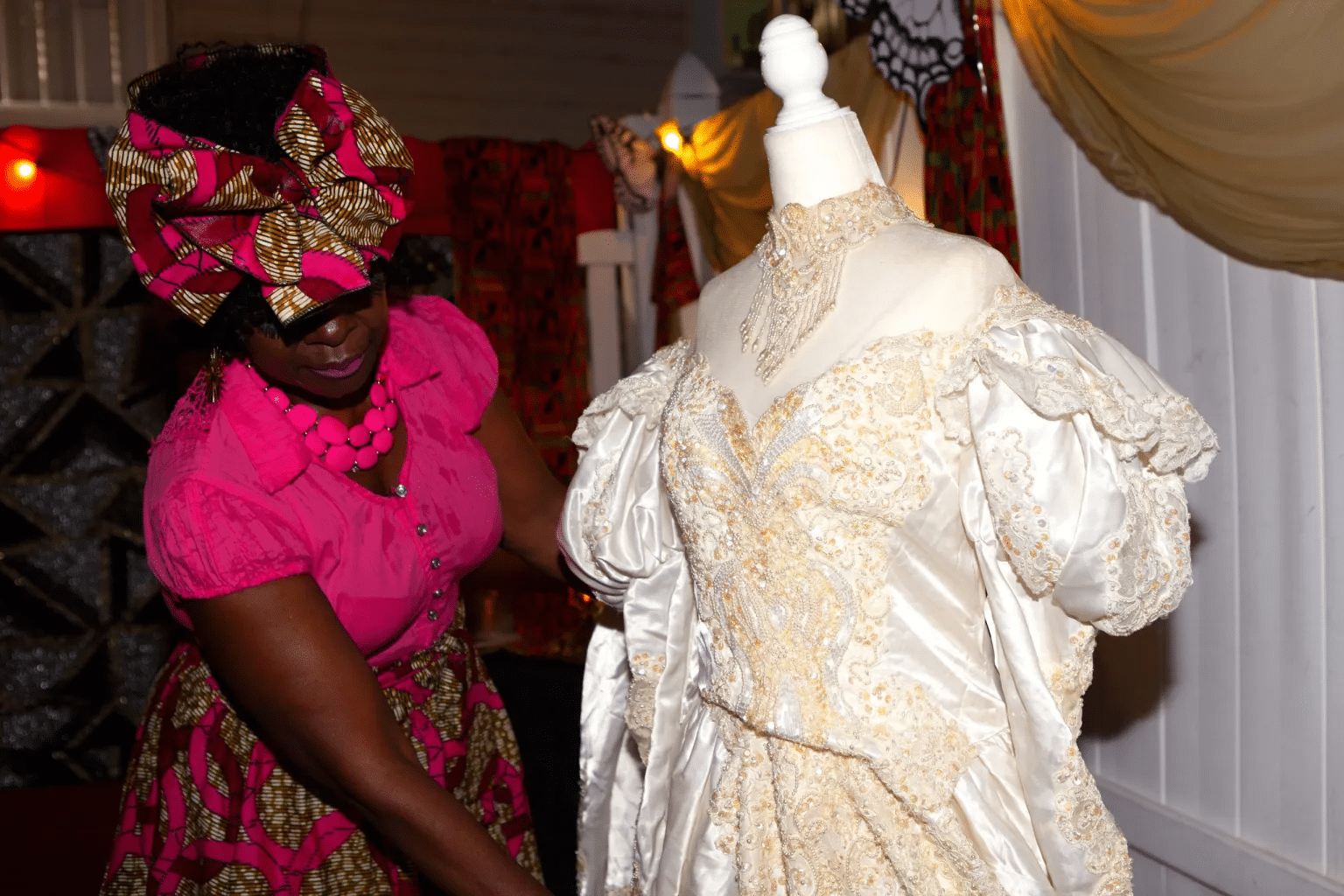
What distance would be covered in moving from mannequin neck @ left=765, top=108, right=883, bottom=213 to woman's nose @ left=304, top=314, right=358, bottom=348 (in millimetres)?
515

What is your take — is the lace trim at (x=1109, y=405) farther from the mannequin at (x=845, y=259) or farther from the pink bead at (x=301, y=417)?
the pink bead at (x=301, y=417)

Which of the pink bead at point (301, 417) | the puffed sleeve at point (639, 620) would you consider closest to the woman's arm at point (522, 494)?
the puffed sleeve at point (639, 620)

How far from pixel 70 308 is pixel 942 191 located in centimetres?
314

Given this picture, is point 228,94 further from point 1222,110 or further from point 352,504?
point 1222,110

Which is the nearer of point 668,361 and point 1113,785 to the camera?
point 668,361

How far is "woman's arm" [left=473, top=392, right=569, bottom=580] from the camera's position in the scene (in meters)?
1.75

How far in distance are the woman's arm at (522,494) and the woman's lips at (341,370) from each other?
1.13ft

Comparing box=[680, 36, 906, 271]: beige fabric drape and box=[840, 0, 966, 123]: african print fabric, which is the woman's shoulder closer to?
box=[840, 0, 966, 123]: african print fabric

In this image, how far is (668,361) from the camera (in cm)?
153

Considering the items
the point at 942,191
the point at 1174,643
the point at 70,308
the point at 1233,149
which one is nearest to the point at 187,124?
the point at 1233,149

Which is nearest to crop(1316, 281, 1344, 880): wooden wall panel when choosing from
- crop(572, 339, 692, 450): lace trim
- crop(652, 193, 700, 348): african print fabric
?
crop(572, 339, 692, 450): lace trim

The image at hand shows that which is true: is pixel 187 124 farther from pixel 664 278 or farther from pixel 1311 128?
pixel 664 278

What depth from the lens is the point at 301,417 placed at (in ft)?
4.84

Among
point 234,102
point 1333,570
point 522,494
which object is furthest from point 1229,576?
point 234,102
